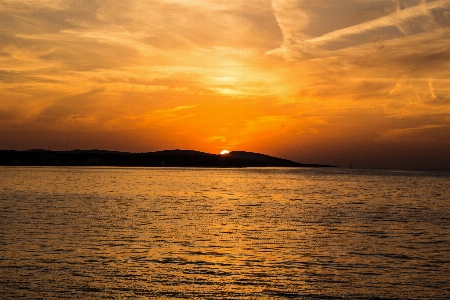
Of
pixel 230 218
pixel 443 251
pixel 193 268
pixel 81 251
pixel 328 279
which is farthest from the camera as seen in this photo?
pixel 230 218

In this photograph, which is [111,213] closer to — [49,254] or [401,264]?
[49,254]

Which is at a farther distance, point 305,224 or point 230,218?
point 230,218

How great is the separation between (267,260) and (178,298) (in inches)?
345

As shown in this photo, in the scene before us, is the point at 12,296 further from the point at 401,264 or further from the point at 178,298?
the point at 401,264

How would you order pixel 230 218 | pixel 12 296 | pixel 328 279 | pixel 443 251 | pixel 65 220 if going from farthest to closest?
pixel 230 218, pixel 65 220, pixel 443 251, pixel 328 279, pixel 12 296

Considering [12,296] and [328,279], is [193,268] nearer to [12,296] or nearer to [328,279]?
[328,279]

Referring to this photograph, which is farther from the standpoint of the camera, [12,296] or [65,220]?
[65,220]

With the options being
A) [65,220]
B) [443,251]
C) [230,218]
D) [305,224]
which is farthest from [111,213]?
[443,251]

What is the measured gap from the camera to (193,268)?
83.4 ft

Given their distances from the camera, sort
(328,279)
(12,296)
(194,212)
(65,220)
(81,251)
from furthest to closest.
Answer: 1. (194,212)
2. (65,220)
3. (81,251)
4. (328,279)
5. (12,296)

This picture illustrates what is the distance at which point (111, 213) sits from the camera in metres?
51.7

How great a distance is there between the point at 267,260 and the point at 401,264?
276 inches

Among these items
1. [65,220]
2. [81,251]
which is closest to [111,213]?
[65,220]

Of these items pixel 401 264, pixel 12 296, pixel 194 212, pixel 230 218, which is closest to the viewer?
pixel 12 296
